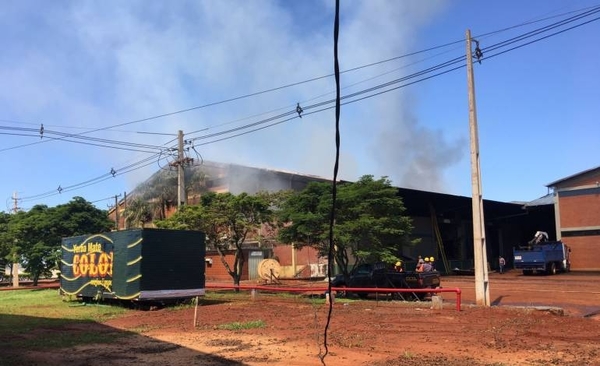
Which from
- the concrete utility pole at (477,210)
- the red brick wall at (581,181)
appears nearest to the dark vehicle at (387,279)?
the concrete utility pole at (477,210)

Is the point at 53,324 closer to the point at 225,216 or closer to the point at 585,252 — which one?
the point at 225,216

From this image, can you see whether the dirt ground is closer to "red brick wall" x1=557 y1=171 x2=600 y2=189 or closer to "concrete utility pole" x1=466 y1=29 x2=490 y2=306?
"concrete utility pole" x1=466 y1=29 x2=490 y2=306

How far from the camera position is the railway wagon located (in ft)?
64.4

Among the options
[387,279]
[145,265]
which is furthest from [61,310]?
[387,279]

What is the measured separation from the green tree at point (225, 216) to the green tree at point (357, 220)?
9.36ft

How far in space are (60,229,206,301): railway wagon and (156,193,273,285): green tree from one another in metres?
4.61

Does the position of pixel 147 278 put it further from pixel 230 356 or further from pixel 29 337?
pixel 230 356

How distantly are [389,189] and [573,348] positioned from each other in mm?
12619

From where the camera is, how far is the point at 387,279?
22344 mm

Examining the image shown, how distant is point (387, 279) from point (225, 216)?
8262 mm

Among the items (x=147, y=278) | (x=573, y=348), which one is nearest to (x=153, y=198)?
(x=147, y=278)

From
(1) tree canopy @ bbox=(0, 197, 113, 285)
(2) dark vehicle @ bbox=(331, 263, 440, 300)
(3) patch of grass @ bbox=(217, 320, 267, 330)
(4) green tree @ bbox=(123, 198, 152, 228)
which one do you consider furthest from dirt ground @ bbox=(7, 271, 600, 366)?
(4) green tree @ bbox=(123, 198, 152, 228)

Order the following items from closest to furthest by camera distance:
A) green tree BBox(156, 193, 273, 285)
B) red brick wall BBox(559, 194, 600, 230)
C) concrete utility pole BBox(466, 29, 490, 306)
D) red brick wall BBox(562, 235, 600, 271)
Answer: concrete utility pole BBox(466, 29, 490, 306)
green tree BBox(156, 193, 273, 285)
red brick wall BBox(562, 235, 600, 271)
red brick wall BBox(559, 194, 600, 230)

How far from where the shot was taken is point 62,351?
11211 millimetres
